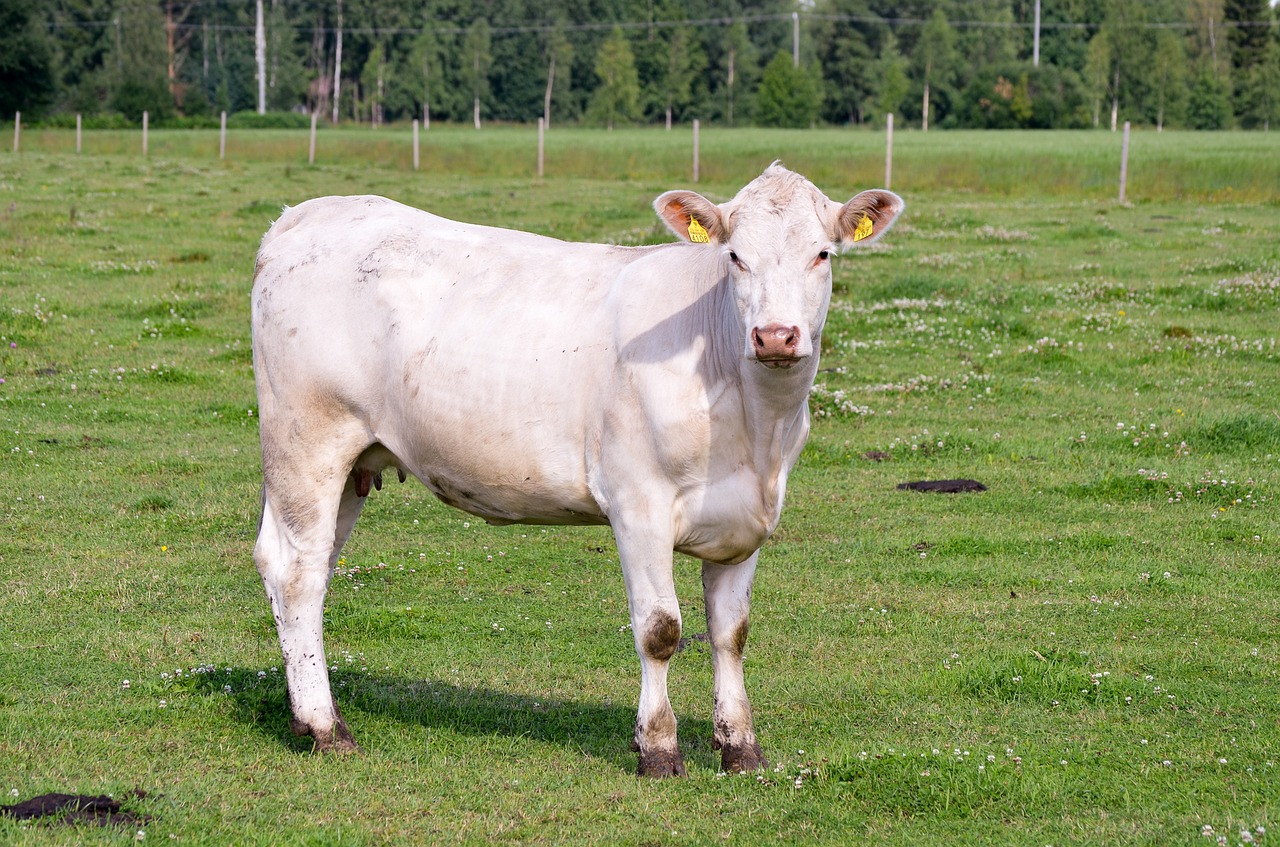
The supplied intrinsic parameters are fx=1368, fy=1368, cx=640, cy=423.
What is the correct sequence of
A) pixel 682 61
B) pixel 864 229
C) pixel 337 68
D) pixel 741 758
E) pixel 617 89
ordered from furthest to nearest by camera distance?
pixel 337 68 < pixel 682 61 < pixel 617 89 < pixel 741 758 < pixel 864 229

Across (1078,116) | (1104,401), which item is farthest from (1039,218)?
(1078,116)

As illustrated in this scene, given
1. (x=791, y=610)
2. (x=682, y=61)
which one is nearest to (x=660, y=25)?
(x=682, y=61)

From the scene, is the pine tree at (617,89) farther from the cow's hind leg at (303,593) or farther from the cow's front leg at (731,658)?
the cow's front leg at (731,658)

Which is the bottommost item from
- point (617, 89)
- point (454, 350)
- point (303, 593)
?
point (303, 593)

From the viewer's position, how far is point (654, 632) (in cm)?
672

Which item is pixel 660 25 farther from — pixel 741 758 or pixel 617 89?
pixel 741 758

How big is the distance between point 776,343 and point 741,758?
2.27 metres

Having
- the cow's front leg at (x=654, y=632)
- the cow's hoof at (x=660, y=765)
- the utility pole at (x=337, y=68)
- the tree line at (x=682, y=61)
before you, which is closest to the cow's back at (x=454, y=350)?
the cow's front leg at (x=654, y=632)

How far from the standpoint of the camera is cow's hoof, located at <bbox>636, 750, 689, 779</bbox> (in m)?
6.73

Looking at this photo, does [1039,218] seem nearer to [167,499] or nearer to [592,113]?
[167,499]

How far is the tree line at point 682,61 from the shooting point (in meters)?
104

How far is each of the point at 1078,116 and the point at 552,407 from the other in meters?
102

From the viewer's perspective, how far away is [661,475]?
22.0 ft

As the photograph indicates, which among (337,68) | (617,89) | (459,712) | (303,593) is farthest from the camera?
(337,68)
